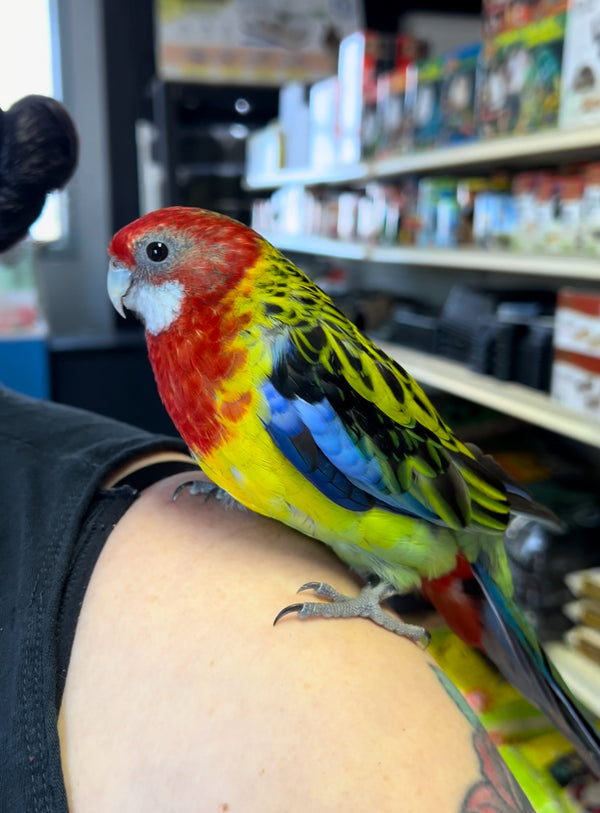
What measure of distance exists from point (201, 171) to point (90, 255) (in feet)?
3.01

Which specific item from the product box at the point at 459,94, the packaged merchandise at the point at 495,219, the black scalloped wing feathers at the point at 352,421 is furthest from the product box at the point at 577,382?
the black scalloped wing feathers at the point at 352,421

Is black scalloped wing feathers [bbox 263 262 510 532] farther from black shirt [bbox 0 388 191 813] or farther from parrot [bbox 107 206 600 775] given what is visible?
black shirt [bbox 0 388 191 813]

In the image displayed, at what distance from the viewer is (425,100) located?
1.75 metres

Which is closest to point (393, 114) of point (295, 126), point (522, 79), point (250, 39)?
point (522, 79)

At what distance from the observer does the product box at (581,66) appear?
120 centimetres

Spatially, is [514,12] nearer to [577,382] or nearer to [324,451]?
[577,382]

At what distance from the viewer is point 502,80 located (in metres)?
1.46

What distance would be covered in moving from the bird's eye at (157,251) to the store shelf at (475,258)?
918 mm

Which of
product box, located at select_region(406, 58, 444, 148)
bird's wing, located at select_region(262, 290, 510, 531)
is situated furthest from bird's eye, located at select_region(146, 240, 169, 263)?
product box, located at select_region(406, 58, 444, 148)

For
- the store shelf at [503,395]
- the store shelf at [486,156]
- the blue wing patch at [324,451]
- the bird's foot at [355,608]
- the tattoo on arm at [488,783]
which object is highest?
the store shelf at [486,156]

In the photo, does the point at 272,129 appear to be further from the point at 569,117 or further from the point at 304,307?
the point at 304,307

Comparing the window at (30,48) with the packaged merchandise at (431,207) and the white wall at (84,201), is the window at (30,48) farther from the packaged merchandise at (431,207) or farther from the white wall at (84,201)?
the packaged merchandise at (431,207)

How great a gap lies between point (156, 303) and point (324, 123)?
76.5 inches

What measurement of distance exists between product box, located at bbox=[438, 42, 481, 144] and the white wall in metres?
2.08
